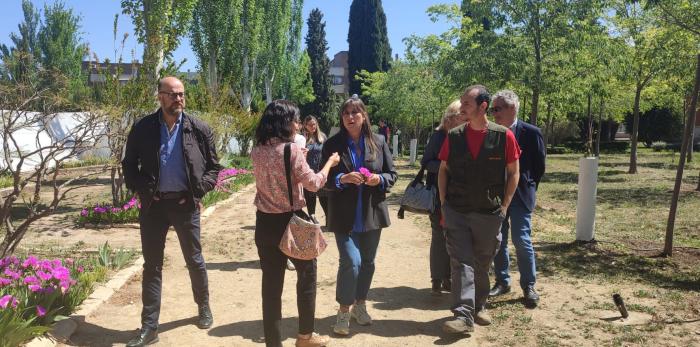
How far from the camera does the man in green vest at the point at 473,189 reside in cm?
390

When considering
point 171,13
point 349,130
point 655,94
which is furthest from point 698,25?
point 655,94

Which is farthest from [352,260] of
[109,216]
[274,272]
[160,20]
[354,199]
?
[160,20]

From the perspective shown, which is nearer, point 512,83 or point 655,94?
point 512,83

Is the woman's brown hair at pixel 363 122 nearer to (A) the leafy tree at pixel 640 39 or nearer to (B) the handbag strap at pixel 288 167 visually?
(B) the handbag strap at pixel 288 167

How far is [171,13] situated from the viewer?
14.0 m

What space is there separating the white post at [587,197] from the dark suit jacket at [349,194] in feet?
12.1

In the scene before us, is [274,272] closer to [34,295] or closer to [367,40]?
[34,295]

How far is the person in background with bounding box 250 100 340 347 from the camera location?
11.1 ft

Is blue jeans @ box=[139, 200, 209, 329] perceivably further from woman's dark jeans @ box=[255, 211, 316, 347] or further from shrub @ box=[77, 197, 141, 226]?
shrub @ box=[77, 197, 141, 226]

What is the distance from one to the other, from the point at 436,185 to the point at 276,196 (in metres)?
1.79

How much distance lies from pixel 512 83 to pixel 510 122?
914 centimetres

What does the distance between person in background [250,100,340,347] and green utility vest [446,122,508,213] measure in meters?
1.05

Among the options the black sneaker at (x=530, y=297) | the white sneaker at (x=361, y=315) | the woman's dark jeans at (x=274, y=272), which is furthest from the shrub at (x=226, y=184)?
the woman's dark jeans at (x=274, y=272)

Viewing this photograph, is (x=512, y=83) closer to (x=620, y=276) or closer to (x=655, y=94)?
(x=620, y=276)
